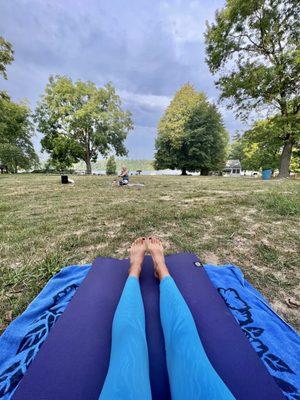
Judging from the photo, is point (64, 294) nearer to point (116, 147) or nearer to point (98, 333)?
point (98, 333)

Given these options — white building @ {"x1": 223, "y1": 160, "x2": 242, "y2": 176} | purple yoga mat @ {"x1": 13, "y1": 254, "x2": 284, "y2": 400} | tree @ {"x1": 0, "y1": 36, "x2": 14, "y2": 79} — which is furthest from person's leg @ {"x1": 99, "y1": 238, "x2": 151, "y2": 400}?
white building @ {"x1": 223, "y1": 160, "x2": 242, "y2": 176}

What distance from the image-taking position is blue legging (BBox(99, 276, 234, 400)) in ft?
2.68

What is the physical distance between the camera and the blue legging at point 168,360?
0.82m

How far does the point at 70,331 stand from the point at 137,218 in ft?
8.18

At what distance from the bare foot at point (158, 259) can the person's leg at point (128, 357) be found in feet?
1.13

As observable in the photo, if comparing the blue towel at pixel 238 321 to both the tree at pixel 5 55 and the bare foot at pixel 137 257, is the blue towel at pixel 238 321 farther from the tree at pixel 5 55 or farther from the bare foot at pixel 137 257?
the tree at pixel 5 55

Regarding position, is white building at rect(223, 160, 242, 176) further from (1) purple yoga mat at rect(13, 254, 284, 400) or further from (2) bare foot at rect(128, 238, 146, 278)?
(1) purple yoga mat at rect(13, 254, 284, 400)

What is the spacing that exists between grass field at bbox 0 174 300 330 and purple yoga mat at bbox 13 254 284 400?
0.60 m

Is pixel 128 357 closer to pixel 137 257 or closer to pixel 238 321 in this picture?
pixel 238 321

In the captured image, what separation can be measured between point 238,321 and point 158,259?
80 cm

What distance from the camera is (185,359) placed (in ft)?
3.07

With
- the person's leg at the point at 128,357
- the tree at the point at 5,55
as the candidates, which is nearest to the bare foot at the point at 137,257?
the person's leg at the point at 128,357

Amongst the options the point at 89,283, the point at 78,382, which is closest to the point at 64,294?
the point at 89,283

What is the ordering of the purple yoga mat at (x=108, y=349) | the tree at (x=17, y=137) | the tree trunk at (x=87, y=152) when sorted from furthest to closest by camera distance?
the tree trunk at (x=87, y=152), the tree at (x=17, y=137), the purple yoga mat at (x=108, y=349)
